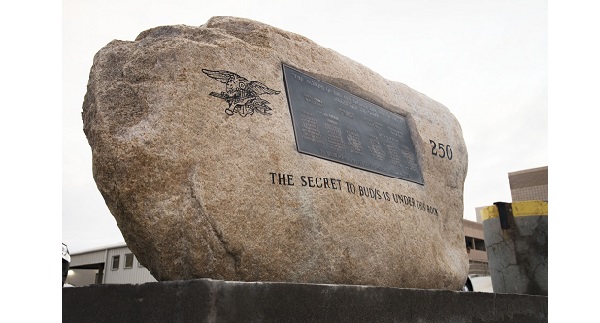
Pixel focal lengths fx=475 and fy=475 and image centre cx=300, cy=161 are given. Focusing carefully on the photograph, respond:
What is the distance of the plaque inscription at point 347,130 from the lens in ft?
11.7

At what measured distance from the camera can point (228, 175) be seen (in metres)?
2.89

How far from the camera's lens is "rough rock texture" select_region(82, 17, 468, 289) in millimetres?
2717

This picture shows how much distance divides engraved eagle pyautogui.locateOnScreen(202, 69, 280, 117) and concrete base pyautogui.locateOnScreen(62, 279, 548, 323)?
4.05 ft

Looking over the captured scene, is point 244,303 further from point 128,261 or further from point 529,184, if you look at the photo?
point 529,184

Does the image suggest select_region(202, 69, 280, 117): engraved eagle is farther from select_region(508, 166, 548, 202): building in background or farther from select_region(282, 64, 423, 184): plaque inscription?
select_region(508, 166, 548, 202): building in background

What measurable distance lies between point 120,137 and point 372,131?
7.20 feet

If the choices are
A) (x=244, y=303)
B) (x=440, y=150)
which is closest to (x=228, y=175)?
(x=244, y=303)

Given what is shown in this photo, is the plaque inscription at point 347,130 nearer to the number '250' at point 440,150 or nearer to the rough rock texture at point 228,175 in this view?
the rough rock texture at point 228,175

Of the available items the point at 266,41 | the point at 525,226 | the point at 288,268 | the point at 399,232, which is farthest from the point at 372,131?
the point at 525,226

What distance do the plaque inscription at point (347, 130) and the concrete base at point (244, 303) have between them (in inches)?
42.6

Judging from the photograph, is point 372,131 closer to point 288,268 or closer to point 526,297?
point 288,268

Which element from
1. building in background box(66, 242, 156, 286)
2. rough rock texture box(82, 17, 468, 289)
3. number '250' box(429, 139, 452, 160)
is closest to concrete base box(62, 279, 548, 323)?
rough rock texture box(82, 17, 468, 289)

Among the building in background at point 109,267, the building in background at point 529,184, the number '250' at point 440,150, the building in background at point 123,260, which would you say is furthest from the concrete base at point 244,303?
the building in background at point 529,184

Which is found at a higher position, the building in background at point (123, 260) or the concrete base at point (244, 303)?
the building in background at point (123, 260)
